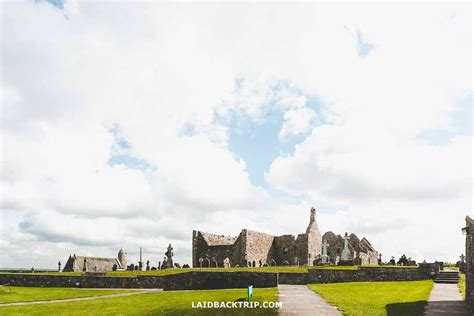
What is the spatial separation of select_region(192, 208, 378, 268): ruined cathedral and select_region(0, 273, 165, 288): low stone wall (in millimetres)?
17222

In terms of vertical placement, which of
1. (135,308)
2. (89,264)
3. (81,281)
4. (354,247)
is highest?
(135,308)

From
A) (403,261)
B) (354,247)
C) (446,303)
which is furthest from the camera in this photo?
(354,247)

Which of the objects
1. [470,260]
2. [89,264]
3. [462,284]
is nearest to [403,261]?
[462,284]

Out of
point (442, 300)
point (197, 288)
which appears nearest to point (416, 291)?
point (442, 300)

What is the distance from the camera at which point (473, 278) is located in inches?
709

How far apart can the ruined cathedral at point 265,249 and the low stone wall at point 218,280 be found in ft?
72.9

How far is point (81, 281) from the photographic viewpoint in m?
40.8

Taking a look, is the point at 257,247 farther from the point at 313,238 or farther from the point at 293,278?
the point at 293,278

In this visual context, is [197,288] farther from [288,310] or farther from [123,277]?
[288,310]

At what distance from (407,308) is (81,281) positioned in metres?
29.7

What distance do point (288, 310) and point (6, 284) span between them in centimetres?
3516

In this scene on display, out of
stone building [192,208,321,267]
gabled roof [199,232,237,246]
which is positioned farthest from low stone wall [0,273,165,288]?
gabled roof [199,232,237,246]

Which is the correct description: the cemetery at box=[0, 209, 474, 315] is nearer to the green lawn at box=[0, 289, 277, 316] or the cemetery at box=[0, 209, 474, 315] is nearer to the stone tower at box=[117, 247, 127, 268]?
the green lawn at box=[0, 289, 277, 316]

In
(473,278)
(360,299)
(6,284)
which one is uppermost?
(473,278)
